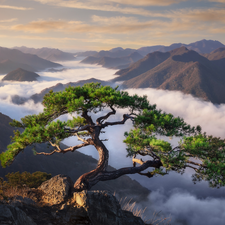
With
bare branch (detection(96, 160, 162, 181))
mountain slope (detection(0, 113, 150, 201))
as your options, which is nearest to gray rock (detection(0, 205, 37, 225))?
bare branch (detection(96, 160, 162, 181))

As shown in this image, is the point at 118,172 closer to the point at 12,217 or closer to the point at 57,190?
the point at 57,190

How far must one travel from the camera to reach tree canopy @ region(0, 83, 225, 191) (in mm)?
10422

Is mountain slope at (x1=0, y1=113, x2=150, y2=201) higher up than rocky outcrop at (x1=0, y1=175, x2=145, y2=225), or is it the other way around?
rocky outcrop at (x1=0, y1=175, x2=145, y2=225)

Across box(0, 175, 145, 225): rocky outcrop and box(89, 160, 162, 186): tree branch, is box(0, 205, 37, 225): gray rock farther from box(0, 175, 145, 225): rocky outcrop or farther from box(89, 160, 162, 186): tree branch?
box(89, 160, 162, 186): tree branch

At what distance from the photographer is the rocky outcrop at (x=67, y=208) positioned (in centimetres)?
955

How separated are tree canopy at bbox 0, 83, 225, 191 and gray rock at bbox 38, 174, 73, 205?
0.66 meters

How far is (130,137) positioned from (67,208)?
4.96m

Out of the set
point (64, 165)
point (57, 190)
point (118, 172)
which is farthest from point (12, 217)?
point (64, 165)

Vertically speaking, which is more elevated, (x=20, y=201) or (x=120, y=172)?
(x=120, y=172)

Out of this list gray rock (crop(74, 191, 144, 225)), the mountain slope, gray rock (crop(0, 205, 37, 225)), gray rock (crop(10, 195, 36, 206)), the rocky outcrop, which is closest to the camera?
gray rock (crop(0, 205, 37, 225))

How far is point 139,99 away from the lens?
569 inches

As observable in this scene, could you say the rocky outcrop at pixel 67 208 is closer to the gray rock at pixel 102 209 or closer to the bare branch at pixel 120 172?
the gray rock at pixel 102 209

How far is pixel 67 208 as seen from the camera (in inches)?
410

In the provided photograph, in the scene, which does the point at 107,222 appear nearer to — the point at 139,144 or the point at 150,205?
the point at 139,144
